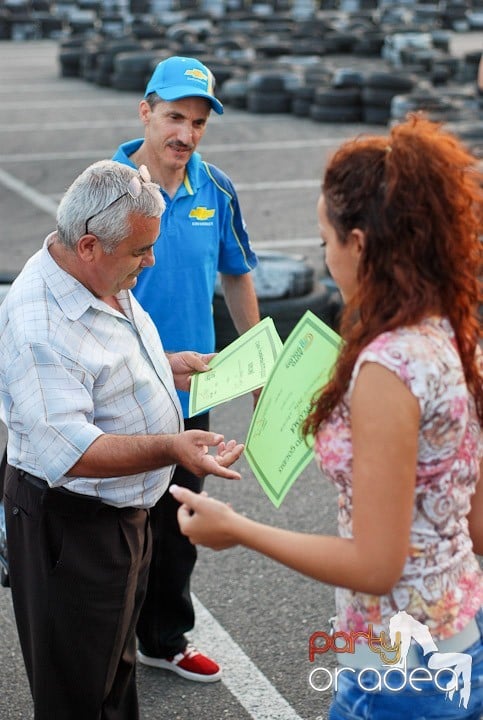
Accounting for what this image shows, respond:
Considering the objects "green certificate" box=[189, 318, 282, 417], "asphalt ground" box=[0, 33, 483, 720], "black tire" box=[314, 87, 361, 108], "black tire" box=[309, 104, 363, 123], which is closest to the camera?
"green certificate" box=[189, 318, 282, 417]

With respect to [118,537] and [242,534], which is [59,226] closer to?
[118,537]

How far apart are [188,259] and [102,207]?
43.4 inches

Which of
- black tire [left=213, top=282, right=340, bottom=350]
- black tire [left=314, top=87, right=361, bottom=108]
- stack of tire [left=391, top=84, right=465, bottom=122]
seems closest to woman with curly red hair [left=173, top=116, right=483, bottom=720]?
black tire [left=213, top=282, right=340, bottom=350]

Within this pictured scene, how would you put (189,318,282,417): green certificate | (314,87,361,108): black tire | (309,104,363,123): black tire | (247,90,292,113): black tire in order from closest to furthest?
1. (189,318,282,417): green certificate
2. (314,87,361,108): black tire
3. (309,104,363,123): black tire
4. (247,90,292,113): black tire

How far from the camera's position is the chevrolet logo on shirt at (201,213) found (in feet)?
13.2

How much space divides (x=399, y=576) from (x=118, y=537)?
1133 mm

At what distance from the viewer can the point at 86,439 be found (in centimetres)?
284

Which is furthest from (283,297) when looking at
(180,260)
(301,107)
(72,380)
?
(301,107)

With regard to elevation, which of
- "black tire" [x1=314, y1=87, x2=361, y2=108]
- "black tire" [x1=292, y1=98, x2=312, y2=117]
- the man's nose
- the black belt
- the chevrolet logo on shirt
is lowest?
"black tire" [x1=292, y1=98, x2=312, y2=117]

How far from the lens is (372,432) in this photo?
2.12 meters

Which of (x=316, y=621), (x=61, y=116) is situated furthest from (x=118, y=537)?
(x=61, y=116)

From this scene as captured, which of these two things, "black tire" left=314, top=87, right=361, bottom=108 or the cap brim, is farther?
"black tire" left=314, top=87, right=361, bottom=108

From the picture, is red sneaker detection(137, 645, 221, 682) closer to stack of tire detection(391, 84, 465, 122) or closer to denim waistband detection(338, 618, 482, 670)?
denim waistband detection(338, 618, 482, 670)

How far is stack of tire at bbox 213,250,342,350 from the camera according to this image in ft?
24.6
